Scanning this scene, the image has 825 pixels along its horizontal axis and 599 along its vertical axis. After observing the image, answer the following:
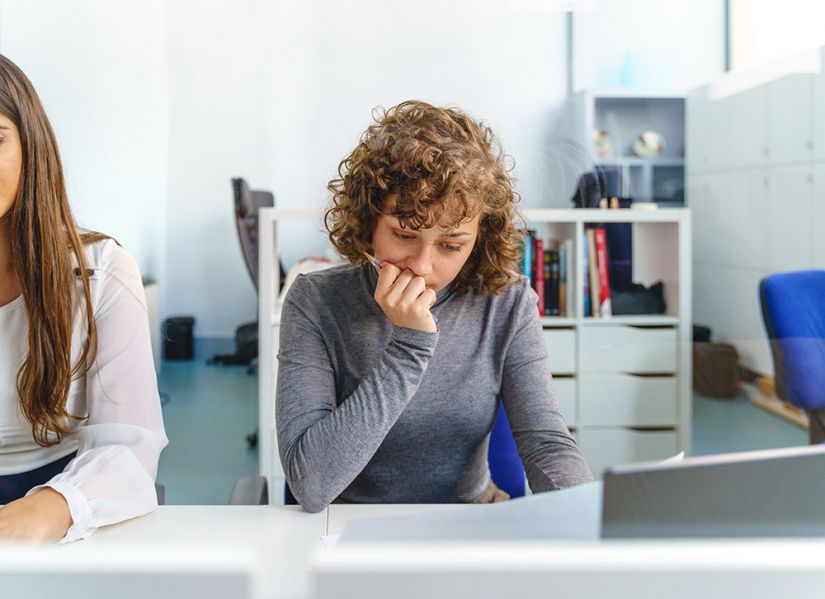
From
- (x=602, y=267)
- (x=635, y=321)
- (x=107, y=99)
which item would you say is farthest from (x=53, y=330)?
(x=635, y=321)

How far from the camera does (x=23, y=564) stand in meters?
0.39

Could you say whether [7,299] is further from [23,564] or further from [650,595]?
[650,595]

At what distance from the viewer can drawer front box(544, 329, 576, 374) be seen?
97.3 inches

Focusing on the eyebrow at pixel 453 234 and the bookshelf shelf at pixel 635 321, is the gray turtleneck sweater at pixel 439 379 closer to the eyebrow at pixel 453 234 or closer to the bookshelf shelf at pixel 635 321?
the eyebrow at pixel 453 234

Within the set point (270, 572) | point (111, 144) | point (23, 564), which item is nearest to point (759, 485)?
point (270, 572)

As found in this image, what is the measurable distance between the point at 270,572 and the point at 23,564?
0.17m

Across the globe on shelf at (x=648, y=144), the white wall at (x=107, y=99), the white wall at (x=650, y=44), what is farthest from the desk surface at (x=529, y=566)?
the globe on shelf at (x=648, y=144)

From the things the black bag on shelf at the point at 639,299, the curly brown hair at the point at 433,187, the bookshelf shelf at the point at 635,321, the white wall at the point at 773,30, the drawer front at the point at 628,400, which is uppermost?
the white wall at the point at 773,30

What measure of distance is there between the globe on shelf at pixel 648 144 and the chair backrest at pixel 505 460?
1744 mm

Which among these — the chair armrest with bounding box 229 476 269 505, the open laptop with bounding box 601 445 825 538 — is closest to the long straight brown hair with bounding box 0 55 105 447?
the chair armrest with bounding box 229 476 269 505

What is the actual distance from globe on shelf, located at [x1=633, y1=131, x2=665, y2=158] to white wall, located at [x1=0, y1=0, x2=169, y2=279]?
1555 mm

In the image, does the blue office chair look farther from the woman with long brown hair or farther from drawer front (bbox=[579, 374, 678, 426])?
the woman with long brown hair

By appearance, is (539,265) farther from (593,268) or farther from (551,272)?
(593,268)

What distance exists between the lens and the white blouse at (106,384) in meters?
1.08
